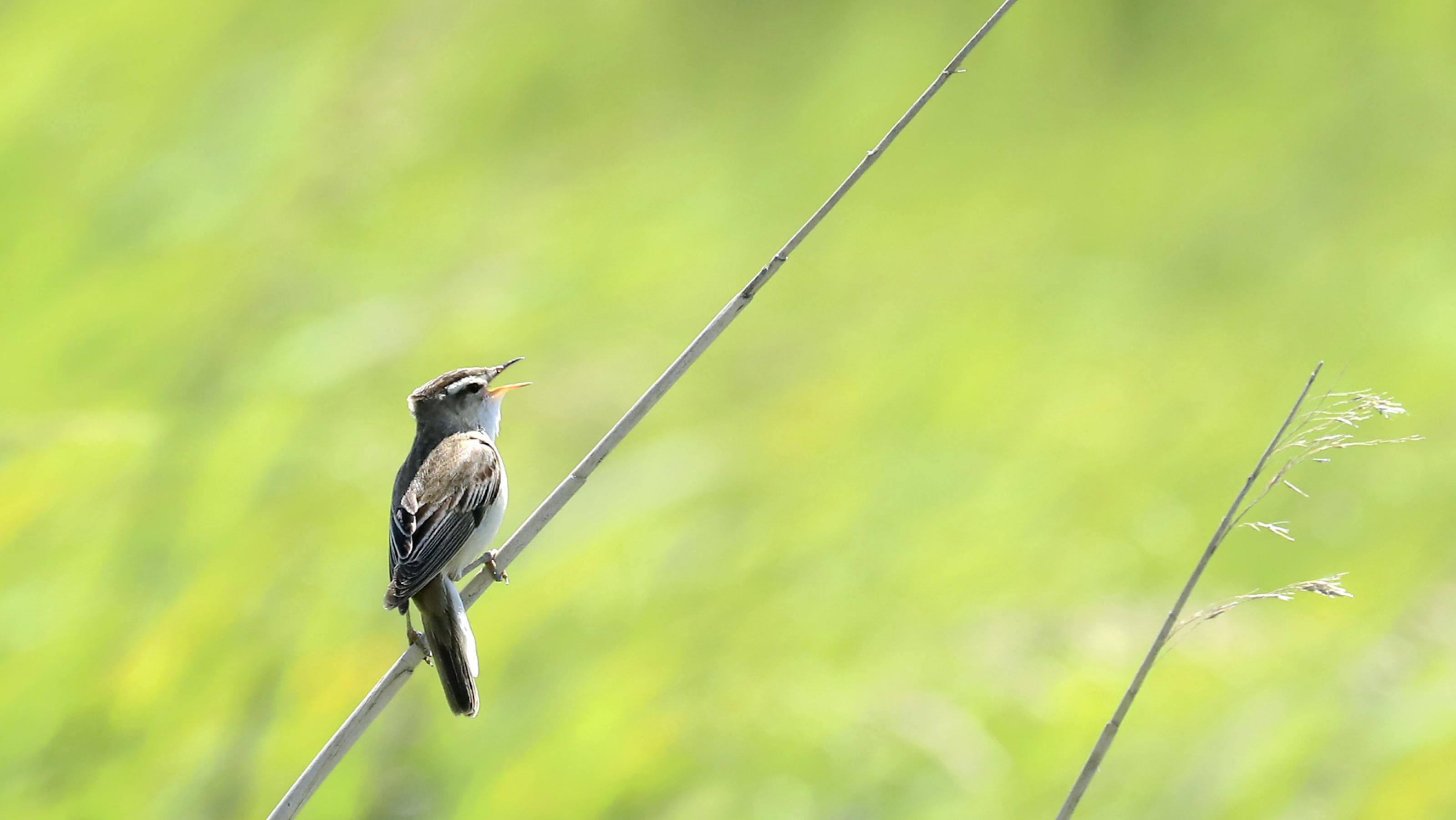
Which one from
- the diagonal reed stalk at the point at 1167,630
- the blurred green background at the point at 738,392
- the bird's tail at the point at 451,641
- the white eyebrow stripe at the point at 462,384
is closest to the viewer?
the diagonal reed stalk at the point at 1167,630

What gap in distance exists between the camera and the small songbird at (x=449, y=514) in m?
2.63

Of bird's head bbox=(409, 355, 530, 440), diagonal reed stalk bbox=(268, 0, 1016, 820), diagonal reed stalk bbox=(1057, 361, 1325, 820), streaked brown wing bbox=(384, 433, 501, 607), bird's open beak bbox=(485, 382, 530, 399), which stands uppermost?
bird's head bbox=(409, 355, 530, 440)

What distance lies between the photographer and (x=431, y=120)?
6.92m

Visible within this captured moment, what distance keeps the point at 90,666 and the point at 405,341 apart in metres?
2.30

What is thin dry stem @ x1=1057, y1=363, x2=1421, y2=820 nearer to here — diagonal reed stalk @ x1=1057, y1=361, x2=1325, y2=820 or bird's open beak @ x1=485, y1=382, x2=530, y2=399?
diagonal reed stalk @ x1=1057, y1=361, x2=1325, y2=820

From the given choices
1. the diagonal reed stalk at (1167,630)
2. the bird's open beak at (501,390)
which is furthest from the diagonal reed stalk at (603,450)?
the diagonal reed stalk at (1167,630)

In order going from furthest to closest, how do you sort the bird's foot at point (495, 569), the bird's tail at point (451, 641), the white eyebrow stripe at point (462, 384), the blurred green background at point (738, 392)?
the blurred green background at point (738, 392) < the white eyebrow stripe at point (462, 384) < the bird's tail at point (451, 641) < the bird's foot at point (495, 569)

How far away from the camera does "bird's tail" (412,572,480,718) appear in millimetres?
2605

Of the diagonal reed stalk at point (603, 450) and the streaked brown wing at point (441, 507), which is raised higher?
the streaked brown wing at point (441, 507)

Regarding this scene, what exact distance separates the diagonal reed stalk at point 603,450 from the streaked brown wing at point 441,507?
1.24ft

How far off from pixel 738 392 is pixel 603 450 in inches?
163

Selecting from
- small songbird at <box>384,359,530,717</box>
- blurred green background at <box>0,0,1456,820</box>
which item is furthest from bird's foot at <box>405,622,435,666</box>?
blurred green background at <box>0,0,1456,820</box>

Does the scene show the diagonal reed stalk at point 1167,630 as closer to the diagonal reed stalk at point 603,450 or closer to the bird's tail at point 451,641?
the diagonal reed stalk at point 603,450

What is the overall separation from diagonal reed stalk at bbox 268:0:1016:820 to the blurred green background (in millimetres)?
1976
